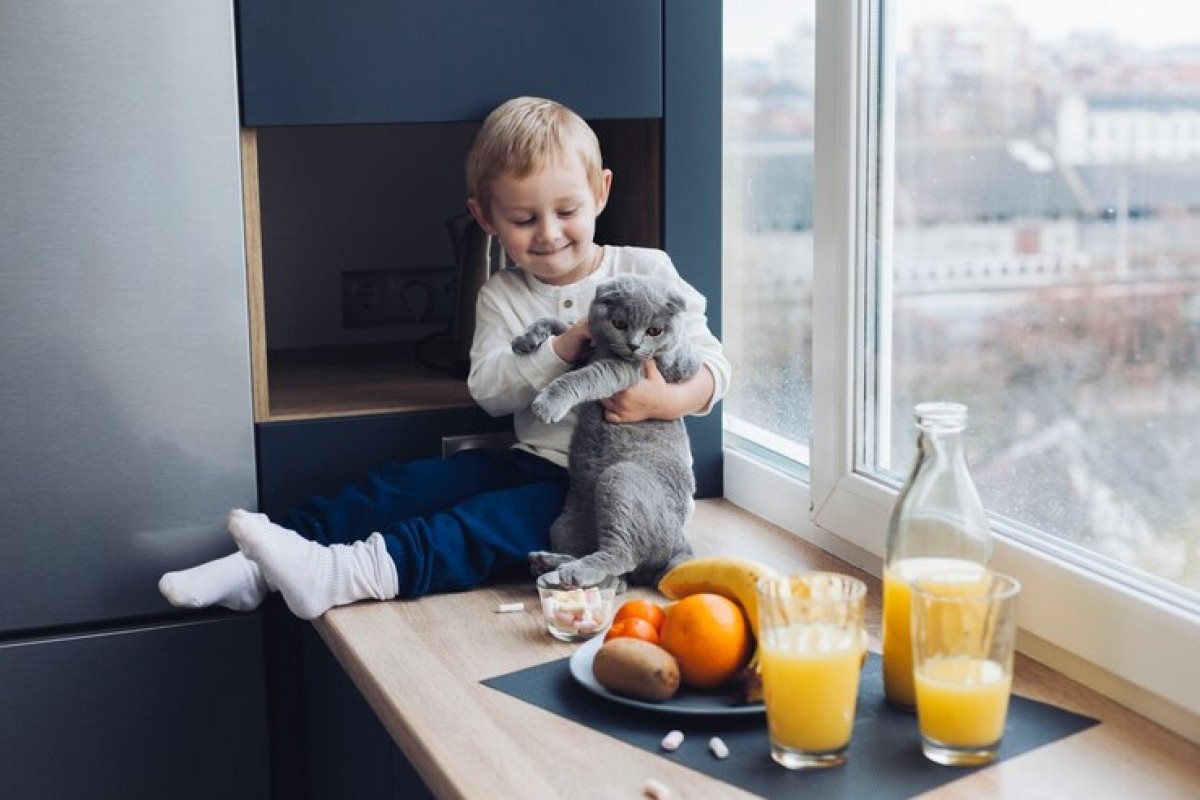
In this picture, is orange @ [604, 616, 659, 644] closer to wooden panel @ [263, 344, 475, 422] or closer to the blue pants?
the blue pants

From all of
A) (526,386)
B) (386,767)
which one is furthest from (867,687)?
(526,386)

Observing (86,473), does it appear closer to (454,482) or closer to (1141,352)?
(454,482)

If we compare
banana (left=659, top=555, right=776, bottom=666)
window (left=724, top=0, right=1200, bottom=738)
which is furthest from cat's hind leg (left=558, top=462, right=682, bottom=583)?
window (left=724, top=0, right=1200, bottom=738)

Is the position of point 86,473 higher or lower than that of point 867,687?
higher

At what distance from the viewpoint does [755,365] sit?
2080 millimetres

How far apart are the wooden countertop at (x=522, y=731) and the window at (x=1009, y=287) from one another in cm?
6

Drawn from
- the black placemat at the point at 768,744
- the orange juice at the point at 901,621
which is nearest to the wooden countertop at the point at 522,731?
the black placemat at the point at 768,744

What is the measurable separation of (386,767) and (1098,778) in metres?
0.70

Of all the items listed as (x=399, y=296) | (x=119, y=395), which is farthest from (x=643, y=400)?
(x=399, y=296)

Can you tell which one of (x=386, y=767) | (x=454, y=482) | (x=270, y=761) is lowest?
(x=270, y=761)

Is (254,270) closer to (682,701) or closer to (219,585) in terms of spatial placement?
(219,585)

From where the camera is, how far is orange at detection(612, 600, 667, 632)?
4.54 feet

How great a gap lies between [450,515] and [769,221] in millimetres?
652

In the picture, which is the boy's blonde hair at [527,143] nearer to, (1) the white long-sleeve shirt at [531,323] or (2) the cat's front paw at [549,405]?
(1) the white long-sleeve shirt at [531,323]
